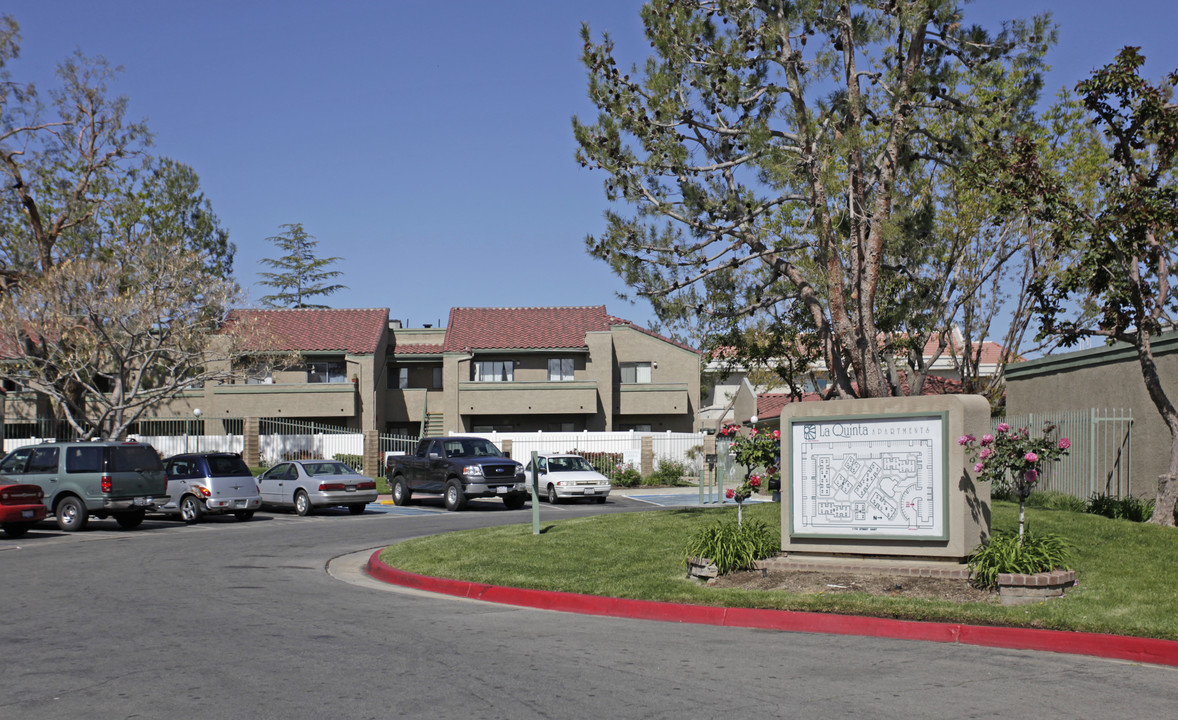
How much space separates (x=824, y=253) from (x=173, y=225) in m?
44.1

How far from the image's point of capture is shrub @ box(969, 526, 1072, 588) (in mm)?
10914

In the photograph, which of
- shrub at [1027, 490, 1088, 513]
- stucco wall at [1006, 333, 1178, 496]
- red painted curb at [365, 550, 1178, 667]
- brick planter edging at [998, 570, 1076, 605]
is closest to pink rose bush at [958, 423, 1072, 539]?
brick planter edging at [998, 570, 1076, 605]

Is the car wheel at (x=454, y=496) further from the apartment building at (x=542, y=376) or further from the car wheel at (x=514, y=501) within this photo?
the apartment building at (x=542, y=376)

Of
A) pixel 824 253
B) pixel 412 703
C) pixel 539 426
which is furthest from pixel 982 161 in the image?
pixel 539 426

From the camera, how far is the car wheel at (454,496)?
28.5m

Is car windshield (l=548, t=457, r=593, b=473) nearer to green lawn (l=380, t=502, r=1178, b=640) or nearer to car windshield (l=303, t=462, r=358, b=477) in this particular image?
car windshield (l=303, t=462, r=358, b=477)

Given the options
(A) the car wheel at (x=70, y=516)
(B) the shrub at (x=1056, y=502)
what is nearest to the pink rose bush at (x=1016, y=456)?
(B) the shrub at (x=1056, y=502)

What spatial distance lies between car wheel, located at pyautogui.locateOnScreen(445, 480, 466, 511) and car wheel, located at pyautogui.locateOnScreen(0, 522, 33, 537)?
10.3 m

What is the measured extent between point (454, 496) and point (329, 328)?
85.3ft

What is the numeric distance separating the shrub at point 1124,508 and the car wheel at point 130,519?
19.6m

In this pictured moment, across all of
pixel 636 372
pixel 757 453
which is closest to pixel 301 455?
pixel 636 372

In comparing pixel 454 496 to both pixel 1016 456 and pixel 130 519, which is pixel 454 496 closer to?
pixel 130 519

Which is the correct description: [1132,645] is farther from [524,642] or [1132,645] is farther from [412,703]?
[412,703]

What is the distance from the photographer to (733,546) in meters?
12.9
